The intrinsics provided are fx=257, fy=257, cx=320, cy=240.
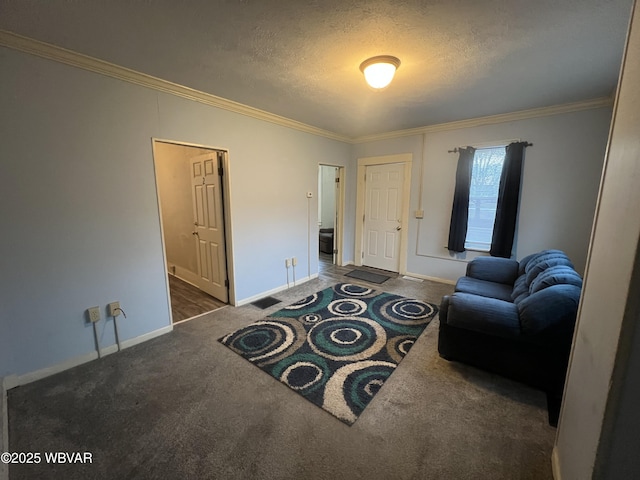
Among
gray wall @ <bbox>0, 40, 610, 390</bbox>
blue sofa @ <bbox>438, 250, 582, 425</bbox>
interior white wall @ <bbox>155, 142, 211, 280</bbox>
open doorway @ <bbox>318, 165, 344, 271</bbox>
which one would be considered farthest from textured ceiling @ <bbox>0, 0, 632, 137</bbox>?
open doorway @ <bbox>318, 165, 344, 271</bbox>

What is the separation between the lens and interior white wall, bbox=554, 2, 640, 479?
2.54 ft

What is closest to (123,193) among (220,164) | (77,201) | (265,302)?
(77,201)

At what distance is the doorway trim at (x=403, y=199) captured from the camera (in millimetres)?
4426

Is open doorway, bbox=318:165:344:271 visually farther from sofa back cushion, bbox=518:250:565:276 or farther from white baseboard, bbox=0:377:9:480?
white baseboard, bbox=0:377:9:480

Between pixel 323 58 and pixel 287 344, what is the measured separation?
2531 millimetres

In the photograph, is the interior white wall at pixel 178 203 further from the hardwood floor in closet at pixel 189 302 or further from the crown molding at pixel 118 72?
the crown molding at pixel 118 72

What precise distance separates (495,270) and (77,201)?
4369 mm

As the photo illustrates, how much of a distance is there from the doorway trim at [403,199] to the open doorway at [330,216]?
0.35 m

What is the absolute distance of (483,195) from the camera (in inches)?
149

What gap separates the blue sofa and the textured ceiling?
1.71 m

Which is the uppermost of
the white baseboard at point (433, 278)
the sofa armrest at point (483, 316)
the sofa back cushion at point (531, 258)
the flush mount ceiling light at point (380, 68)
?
the flush mount ceiling light at point (380, 68)

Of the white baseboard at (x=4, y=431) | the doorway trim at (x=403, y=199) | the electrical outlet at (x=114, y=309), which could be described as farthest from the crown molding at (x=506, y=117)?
the white baseboard at (x=4, y=431)

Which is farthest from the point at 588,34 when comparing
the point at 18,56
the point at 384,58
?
the point at 18,56

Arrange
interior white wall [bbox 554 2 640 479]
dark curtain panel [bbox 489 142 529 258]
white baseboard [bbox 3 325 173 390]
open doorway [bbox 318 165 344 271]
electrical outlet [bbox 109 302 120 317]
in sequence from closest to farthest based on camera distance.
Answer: interior white wall [bbox 554 2 640 479]
white baseboard [bbox 3 325 173 390]
electrical outlet [bbox 109 302 120 317]
dark curtain panel [bbox 489 142 529 258]
open doorway [bbox 318 165 344 271]
